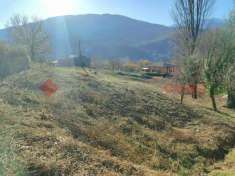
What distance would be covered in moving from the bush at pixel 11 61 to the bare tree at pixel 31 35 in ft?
65.9

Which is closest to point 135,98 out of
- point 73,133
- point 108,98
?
point 108,98

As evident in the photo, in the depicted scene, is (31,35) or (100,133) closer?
(100,133)

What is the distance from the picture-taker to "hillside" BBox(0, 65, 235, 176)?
8.61 metres

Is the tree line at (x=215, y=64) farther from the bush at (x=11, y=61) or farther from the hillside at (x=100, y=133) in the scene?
the bush at (x=11, y=61)

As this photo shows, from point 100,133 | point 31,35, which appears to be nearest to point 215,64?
point 100,133

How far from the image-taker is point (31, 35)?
4562cm

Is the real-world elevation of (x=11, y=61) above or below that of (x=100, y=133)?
above

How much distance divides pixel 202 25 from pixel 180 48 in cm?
329

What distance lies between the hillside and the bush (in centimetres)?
346

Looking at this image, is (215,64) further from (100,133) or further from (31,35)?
(31,35)

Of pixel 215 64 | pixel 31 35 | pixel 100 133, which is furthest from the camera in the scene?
pixel 31 35

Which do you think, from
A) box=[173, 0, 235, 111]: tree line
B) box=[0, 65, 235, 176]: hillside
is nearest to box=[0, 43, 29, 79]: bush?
box=[0, 65, 235, 176]: hillside

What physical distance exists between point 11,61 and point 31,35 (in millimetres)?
23605

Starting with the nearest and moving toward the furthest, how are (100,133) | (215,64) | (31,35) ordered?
(100,133)
(215,64)
(31,35)
